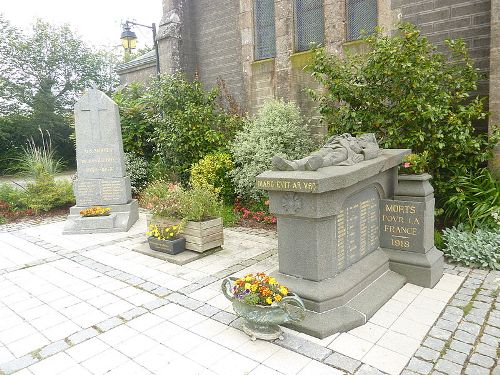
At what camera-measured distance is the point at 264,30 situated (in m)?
10.5

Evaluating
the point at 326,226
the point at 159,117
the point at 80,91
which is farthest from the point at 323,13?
the point at 80,91

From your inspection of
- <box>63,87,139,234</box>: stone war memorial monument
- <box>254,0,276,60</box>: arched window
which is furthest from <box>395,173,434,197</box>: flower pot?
<box>254,0,276,60</box>: arched window

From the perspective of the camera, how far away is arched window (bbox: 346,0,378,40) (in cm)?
859

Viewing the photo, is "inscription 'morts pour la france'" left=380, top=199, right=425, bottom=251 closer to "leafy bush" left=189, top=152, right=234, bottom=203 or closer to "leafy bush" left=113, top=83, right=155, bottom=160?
"leafy bush" left=189, top=152, right=234, bottom=203

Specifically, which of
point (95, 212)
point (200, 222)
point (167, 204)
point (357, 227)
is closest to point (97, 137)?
point (95, 212)

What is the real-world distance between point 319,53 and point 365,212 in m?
3.51

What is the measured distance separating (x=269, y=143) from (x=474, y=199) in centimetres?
412

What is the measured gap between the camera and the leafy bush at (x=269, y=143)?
27.8 ft

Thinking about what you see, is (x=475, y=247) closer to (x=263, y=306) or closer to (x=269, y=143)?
(x=263, y=306)

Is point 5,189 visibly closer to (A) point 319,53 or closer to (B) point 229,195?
(B) point 229,195

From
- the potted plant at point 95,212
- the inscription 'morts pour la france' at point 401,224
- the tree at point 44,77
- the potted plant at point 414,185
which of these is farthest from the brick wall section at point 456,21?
the tree at point 44,77

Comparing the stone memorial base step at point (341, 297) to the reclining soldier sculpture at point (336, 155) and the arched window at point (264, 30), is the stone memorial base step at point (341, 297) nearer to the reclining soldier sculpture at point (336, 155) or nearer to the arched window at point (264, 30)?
the reclining soldier sculpture at point (336, 155)

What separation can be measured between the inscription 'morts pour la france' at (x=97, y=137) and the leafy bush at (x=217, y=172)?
179cm

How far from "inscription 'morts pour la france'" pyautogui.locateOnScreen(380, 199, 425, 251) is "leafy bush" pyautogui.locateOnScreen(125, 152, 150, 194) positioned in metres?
7.93
